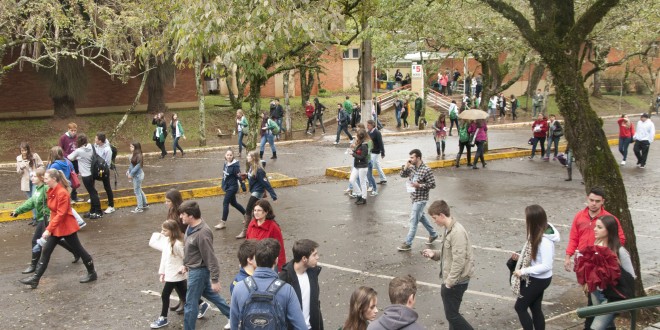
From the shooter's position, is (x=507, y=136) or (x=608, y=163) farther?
(x=507, y=136)

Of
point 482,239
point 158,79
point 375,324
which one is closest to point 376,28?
point 482,239

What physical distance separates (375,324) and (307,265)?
1198mm

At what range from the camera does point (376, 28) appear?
48.8 ft

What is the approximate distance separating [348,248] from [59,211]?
4580 mm

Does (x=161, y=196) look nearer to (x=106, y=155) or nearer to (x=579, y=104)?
(x=106, y=155)


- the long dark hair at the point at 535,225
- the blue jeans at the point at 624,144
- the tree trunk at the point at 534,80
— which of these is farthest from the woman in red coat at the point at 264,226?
the tree trunk at the point at 534,80

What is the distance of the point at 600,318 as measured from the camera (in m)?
6.37

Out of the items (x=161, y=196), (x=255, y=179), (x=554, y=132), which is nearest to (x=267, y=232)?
(x=255, y=179)

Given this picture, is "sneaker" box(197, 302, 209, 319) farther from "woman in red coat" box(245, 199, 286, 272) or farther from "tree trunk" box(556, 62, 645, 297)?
"tree trunk" box(556, 62, 645, 297)

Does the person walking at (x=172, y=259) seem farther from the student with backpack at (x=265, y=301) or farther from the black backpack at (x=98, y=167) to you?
the black backpack at (x=98, y=167)

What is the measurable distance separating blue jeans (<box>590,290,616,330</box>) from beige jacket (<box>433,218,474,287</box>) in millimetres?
1210

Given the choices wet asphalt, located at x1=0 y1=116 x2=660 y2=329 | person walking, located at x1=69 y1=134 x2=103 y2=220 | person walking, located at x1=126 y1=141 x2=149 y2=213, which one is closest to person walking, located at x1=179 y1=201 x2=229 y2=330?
wet asphalt, located at x1=0 y1=116 x2=660 y2=329

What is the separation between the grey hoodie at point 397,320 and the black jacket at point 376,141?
11.0 m

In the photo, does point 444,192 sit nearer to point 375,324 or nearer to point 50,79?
point 375,324
